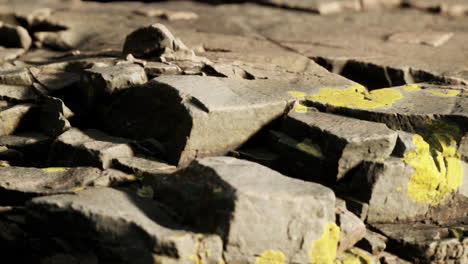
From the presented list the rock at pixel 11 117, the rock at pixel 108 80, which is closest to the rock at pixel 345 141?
the rock at pixel 108 80

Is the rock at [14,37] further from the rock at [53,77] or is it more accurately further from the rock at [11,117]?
the rock at [11,117]

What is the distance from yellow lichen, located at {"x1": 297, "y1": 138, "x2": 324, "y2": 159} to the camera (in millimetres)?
3111

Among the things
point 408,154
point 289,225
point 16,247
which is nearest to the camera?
point 289,225

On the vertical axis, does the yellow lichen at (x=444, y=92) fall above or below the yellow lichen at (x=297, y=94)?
above

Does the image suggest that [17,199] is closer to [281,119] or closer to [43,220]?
[43,220]

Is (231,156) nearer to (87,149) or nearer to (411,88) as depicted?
(87,149)

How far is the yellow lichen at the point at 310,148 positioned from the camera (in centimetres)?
311

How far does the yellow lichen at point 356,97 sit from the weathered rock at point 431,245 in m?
0.92

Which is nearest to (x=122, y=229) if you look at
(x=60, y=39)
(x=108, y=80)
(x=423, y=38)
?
(x=108, y=80)

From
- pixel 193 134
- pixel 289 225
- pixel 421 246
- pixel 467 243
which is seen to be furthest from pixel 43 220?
pixel 467 243

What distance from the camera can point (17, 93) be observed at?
13.1ft

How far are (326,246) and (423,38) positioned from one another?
12.6 ft

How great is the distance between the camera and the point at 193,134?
10.3ft

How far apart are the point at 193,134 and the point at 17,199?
1.14 metres
